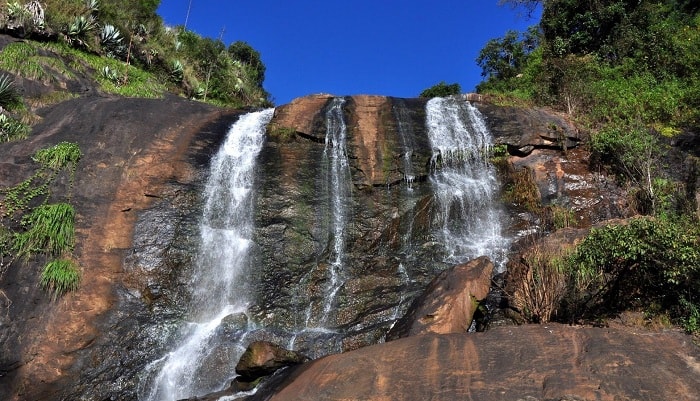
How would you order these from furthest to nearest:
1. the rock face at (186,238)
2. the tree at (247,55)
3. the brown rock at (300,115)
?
the tree at (247,55) → the brown rock at (300,115) → the rock face at (186,238)

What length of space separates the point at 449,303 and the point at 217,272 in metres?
5.91

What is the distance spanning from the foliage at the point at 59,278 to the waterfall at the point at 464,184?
8.45 metres

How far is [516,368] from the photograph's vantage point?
590 cm

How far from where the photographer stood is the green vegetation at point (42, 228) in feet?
34.9

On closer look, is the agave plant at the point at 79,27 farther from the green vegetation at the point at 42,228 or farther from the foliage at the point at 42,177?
the green vegetation at the point at 42,228

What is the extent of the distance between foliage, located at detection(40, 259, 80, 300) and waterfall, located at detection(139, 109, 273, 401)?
2460 mm

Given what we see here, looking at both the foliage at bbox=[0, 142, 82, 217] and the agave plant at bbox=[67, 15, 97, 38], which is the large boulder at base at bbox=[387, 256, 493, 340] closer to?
the foliage at bbox=[0, 142, 82, 217]

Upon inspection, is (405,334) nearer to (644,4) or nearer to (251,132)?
(251,132)

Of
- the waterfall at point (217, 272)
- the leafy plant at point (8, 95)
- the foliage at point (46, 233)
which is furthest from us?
the leafy plant at point (8, 95)

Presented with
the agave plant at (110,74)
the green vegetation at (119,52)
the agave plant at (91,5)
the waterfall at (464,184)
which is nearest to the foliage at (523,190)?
the waterfall at (464,184)

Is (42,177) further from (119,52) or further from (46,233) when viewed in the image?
(119,52)

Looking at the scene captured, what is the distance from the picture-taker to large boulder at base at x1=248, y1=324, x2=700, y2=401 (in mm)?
5445

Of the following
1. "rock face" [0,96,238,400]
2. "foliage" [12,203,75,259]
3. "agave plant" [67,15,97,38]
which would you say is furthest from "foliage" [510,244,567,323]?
"agave plant" [67,15,97,38]

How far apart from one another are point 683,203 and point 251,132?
12044 mm
